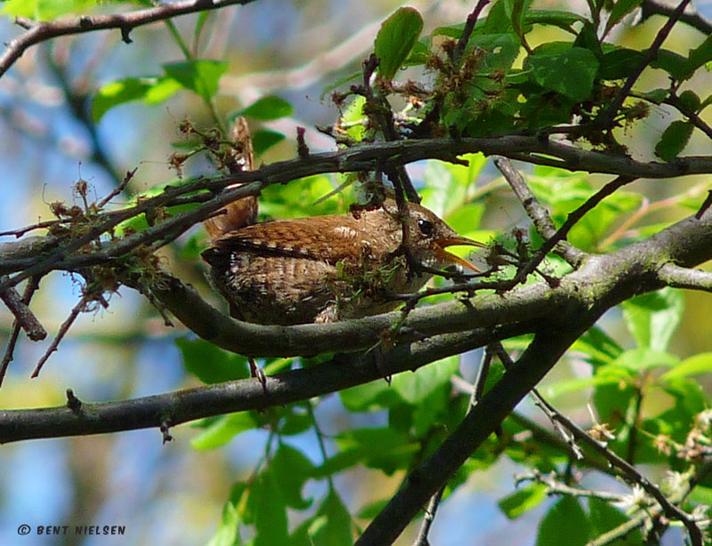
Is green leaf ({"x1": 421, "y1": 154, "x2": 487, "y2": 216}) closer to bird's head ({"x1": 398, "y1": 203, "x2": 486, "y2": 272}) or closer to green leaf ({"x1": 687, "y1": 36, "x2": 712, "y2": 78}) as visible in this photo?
bird's head ({"x1": 398, "y1": 203, "x2": 486, "y2": 272})

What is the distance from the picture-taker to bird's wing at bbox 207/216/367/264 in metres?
2.84

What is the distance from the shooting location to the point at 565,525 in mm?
2584

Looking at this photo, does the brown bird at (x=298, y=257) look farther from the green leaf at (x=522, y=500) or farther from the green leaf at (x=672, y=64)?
the green leaf at (x=672, y=64)

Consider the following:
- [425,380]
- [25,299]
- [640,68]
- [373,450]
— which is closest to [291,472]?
[373,450]

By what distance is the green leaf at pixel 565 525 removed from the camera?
2.56 m

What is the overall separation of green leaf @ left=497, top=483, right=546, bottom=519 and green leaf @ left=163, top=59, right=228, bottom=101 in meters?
1.50

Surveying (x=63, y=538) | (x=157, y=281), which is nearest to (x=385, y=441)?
(x=157, y=281)

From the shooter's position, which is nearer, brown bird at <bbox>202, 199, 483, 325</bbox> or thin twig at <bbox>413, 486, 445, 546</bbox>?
thin twig at <bbox>413, 486, 445, 546</bbox>

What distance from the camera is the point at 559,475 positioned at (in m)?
2.69

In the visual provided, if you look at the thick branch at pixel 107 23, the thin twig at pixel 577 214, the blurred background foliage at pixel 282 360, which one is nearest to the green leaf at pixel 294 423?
the blurred background foliage at pixel 282 360

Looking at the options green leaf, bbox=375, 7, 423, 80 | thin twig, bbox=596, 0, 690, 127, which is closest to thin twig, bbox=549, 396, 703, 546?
thin twig, bbox=596, 0, 690, 127

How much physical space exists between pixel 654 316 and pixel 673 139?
5.26 ft

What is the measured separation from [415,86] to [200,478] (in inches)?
266

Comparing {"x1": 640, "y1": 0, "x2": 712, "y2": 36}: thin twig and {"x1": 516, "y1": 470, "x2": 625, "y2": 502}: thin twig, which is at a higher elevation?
{"x1": 640, "y1": 0, "x2": 712, "y2": 36}: thin twig
